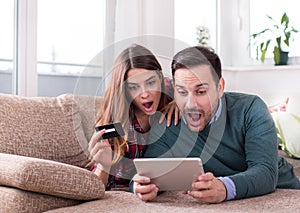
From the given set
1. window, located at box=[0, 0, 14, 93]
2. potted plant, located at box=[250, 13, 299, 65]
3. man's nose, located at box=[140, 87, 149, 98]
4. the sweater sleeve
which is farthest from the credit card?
potted plant, located at box=[250, 13, 299, 65]

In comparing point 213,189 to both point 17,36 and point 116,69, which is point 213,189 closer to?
point 116,69

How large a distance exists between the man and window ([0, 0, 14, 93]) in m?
0.94

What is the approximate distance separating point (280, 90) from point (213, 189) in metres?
2.15

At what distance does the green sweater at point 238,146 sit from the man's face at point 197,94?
0.13 feet

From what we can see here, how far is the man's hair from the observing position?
65.4 inches

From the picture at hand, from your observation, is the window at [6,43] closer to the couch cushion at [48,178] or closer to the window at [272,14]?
the couch cushion at [48,178]

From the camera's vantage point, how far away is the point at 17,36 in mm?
2406

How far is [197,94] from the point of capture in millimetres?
1632

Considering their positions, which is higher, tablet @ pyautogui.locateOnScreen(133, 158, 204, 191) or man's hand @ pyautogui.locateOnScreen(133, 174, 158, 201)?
tablet @ pyautogui.locateOnScreen(133, 158, 204, 191)

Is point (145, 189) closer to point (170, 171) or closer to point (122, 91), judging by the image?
point (170, 171)

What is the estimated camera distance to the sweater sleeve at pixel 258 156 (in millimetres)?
1549

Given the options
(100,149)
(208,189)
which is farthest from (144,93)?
(208,189)

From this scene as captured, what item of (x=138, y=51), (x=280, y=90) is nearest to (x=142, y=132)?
(x=138, y=51)

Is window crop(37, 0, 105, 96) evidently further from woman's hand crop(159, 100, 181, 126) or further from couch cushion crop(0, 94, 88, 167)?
woman's hand crop(159, 100, 181, 126)
